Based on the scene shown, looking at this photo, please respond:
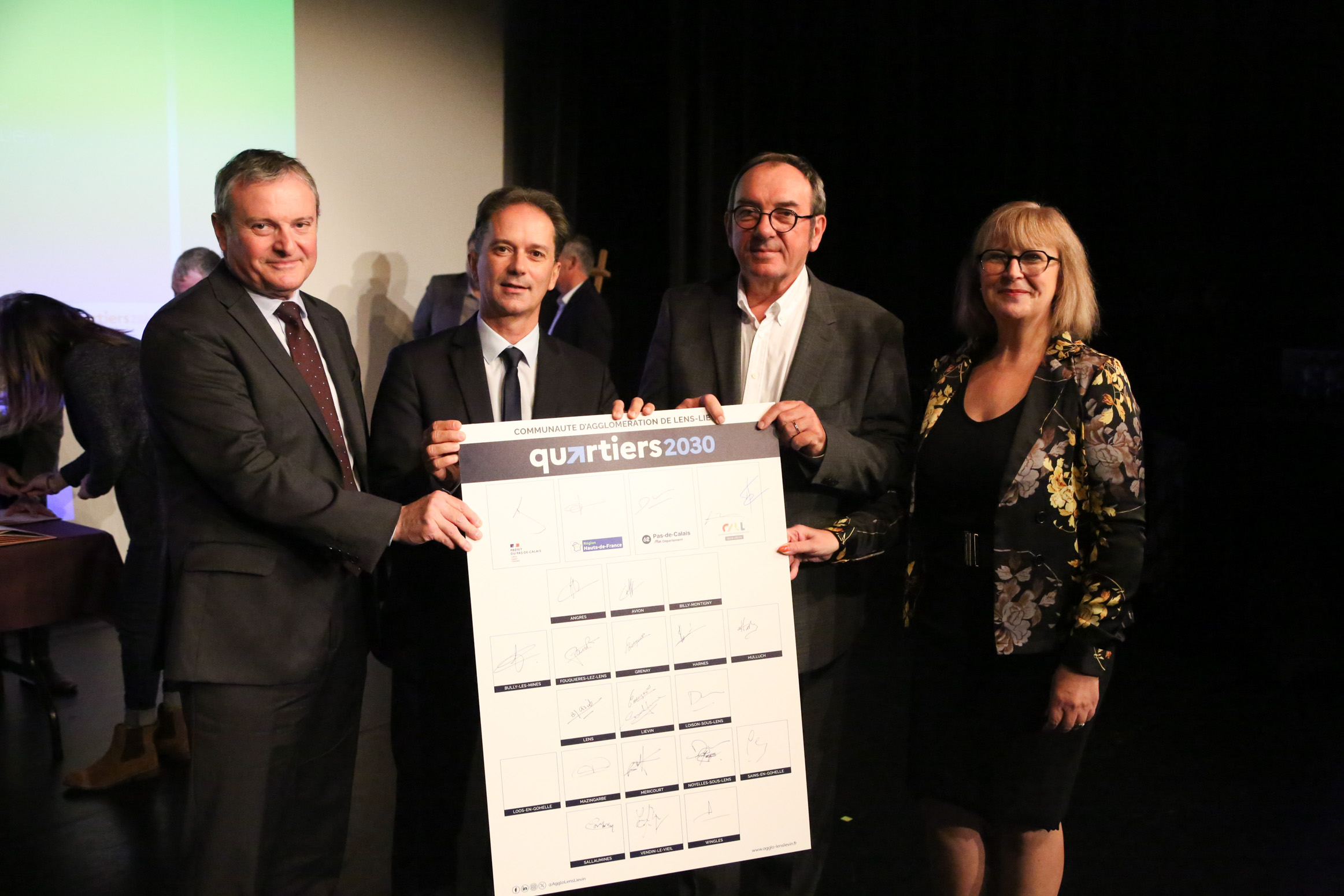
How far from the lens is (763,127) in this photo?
603cm

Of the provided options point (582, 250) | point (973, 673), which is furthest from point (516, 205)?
point (582, 250)

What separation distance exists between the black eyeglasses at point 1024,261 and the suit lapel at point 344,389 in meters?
1.40

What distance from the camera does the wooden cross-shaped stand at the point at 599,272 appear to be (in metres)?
5.98

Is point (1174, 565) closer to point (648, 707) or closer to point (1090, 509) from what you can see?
point (1090, 509)

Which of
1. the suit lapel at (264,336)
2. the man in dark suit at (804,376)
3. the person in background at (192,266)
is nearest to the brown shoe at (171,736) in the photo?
the person in background at (192,266)

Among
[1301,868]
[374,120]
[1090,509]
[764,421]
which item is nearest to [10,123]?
[374,120]

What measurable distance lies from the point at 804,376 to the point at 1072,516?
64 centimetres

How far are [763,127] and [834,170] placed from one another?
21.8 inches

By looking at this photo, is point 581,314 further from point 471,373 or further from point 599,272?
point 471,373

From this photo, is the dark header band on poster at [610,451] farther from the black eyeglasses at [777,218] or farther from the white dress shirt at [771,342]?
the black eyeglasses at [777,218]

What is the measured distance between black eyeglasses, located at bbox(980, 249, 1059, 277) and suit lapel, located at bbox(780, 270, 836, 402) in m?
0.37
